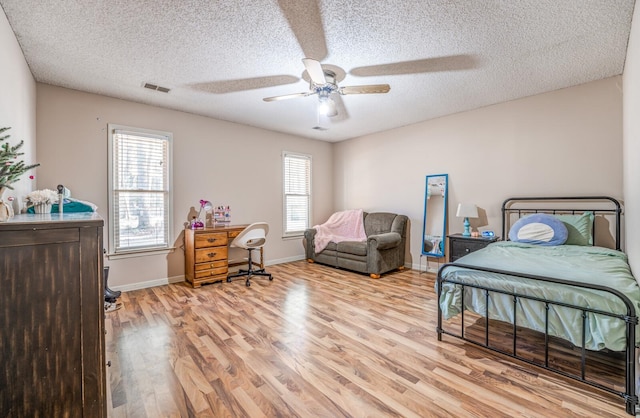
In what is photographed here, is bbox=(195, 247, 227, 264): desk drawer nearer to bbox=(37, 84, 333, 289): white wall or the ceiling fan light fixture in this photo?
bbox=(37, 84, 333, 289): white wall

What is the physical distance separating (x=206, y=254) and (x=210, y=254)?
0.19ft

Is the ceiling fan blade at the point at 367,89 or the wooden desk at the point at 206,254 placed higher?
the ceiling fan blade at the point at 367,89

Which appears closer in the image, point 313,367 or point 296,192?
point 313,367

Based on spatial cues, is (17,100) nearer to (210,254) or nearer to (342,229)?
(210,254)

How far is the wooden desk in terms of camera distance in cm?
404

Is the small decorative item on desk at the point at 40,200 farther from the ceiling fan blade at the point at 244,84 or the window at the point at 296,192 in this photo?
the window at the point at 296,192

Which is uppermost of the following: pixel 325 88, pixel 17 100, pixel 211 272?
pixel 325 88

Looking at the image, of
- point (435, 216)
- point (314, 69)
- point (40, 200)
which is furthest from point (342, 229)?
point (40, 200)

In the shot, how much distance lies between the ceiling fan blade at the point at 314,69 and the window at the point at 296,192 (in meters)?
3.13

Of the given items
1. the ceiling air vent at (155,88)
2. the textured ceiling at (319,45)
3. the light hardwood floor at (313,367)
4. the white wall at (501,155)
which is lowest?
the light hardwood floor at (313,367)

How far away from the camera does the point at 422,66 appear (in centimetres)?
294

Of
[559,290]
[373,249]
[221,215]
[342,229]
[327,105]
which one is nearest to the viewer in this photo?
[559,290]

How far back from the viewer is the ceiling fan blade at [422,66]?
2.80 m

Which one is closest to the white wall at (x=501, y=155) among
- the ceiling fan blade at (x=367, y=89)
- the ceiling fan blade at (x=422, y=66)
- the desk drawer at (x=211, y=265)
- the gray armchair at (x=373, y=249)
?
the gray armchair at (x=373, y=249)
